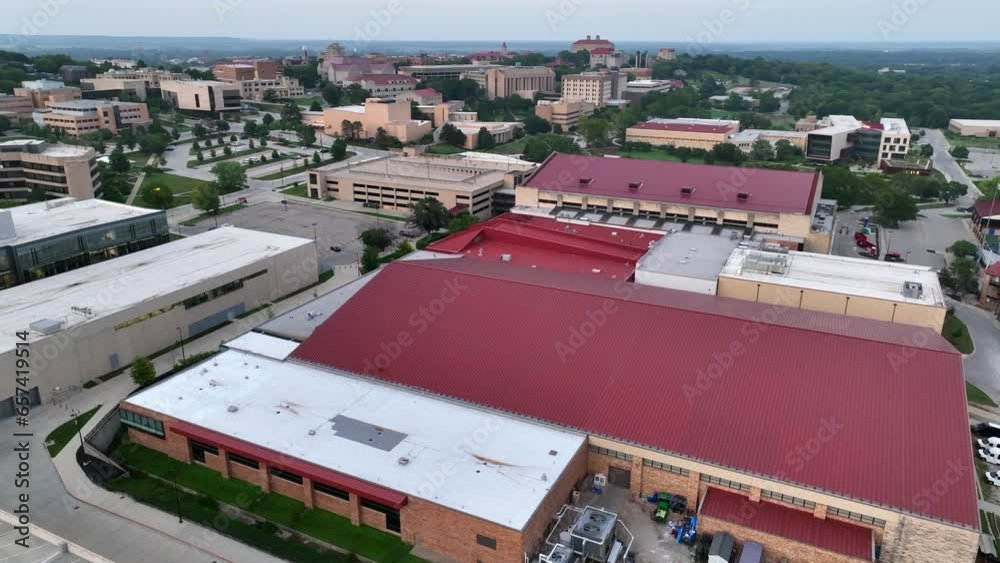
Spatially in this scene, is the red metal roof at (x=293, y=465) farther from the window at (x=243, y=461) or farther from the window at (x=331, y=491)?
the window at (x=331, y=491)

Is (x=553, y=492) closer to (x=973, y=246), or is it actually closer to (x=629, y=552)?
(x=629, y=552)

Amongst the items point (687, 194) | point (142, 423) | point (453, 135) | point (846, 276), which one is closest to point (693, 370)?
point (846, 276)

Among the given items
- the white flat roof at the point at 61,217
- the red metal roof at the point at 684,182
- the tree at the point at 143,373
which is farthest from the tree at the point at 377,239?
A: the tree at the point at 143,373

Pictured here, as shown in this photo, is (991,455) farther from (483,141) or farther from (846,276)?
(483,141)

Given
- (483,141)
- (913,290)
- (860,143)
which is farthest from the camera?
(483,141)

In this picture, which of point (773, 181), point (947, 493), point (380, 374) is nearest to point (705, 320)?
point (947, 493)
